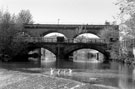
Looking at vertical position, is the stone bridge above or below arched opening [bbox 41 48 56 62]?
above

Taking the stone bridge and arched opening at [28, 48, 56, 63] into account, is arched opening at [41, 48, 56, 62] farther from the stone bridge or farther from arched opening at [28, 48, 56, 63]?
the stone bridge

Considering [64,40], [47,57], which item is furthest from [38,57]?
[64,40]

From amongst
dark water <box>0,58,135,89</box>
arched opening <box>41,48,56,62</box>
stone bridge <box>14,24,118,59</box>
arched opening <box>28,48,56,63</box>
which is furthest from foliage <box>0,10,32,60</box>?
dark water <box>0,58,135,89</box>

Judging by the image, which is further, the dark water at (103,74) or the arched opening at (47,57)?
the arched opening at (47,57)

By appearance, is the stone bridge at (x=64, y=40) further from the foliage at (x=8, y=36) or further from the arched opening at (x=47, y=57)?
the foliage at (x=8, y=36)

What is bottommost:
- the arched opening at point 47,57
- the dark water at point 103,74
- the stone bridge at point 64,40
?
the dark water at point 103,74

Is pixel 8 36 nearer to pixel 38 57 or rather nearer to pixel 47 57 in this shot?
pixel 38 57

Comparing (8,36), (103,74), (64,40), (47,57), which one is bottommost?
(103,74)

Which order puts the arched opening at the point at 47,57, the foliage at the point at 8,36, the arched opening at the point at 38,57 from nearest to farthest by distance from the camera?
the foliage at the point at 8,36, the arched opening at the point at 47,57, the arched opening at the point at 38,57

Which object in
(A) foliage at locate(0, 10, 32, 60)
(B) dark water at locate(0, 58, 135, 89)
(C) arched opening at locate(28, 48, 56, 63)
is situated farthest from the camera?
(C) arched opening at locate(28, 48, 56, 63)

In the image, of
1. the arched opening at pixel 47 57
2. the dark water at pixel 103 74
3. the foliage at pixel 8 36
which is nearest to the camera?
the dark water at pixel 103 74

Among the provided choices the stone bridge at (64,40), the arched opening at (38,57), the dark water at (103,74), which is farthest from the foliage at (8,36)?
the dark water at (103,74)

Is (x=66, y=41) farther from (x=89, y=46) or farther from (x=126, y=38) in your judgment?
(x=126, y=38)

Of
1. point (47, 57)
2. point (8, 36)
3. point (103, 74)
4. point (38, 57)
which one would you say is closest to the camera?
point (103, 74)
